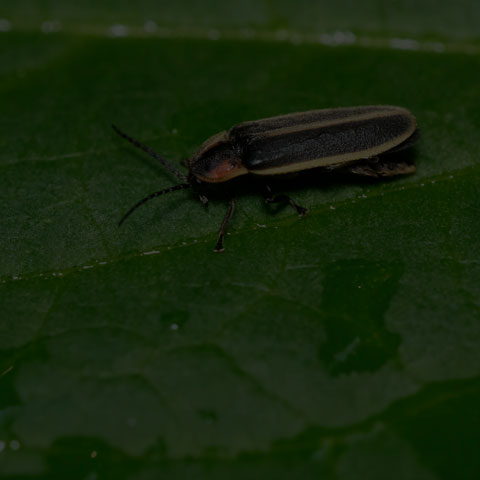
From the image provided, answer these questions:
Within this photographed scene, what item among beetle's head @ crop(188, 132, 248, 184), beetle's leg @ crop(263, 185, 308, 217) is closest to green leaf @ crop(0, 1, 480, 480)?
beetle's leg @ crop(263, 185, 308, 217)

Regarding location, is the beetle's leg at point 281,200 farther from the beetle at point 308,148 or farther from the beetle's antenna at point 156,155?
the beetle's antenna at point 156,155

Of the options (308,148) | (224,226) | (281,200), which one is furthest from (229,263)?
(308,148)

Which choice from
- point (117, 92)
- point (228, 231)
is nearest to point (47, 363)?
point (228, 231)

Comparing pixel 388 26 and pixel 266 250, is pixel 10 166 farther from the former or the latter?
pixel 388 26

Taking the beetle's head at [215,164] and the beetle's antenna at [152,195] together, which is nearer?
the beetle's antenna at [152,195]

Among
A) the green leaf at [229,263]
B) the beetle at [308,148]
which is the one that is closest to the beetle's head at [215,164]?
the beetle at [308,148]

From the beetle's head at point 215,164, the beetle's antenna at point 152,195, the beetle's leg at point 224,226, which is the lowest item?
the beetle's antenna at point 152,195

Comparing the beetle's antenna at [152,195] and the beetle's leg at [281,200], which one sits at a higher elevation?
the beetle's leg at [281,200]
